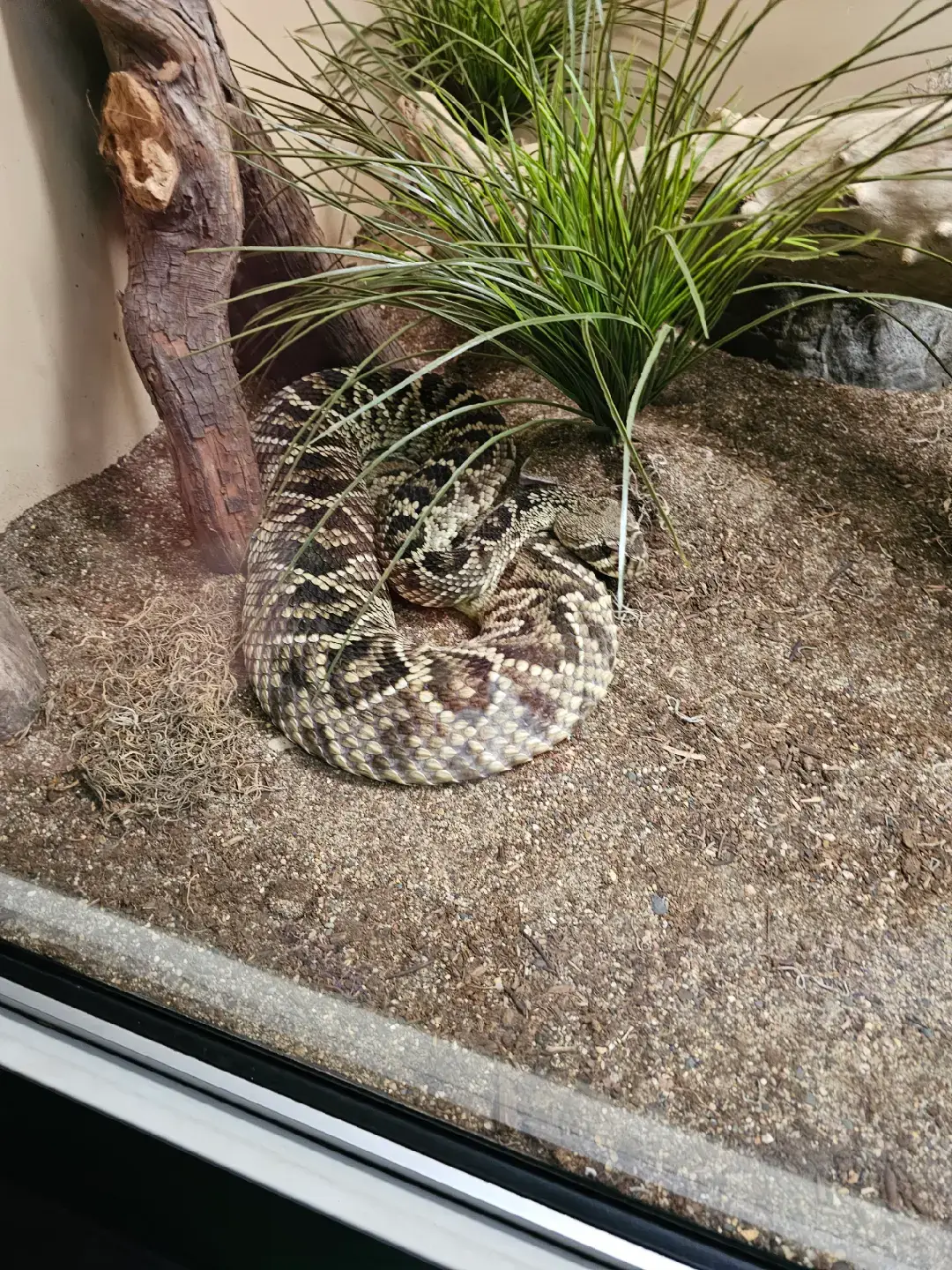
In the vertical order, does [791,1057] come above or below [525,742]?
below

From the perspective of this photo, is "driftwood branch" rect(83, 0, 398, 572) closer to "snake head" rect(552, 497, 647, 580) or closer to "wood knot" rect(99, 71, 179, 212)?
"wood knot" rect(99, 71, 179, 212)

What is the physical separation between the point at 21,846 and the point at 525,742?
920 mm

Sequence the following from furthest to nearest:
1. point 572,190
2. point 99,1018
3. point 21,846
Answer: point 572,190 < point 21,846 < point 99,1018

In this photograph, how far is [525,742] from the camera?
1680mm

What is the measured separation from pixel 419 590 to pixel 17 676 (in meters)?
0.87

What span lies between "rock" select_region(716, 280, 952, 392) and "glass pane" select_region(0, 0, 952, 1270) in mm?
50

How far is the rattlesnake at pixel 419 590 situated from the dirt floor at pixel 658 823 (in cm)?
7

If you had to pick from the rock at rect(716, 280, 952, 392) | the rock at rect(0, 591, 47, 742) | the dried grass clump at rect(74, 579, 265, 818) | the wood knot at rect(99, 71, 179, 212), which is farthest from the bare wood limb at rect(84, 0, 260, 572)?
the rock at rect(716, 280, 952, 392)

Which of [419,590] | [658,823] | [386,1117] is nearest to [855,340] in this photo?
[419,590]

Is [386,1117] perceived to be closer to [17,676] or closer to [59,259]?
[17,676]

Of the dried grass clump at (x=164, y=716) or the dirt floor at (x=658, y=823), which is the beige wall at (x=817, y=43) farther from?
the dried grass clump at (x=164, y=716)

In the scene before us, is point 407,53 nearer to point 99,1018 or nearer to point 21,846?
point 21,846

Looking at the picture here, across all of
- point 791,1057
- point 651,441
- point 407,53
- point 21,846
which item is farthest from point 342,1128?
point 407,53

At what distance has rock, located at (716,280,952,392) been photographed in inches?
89.2
